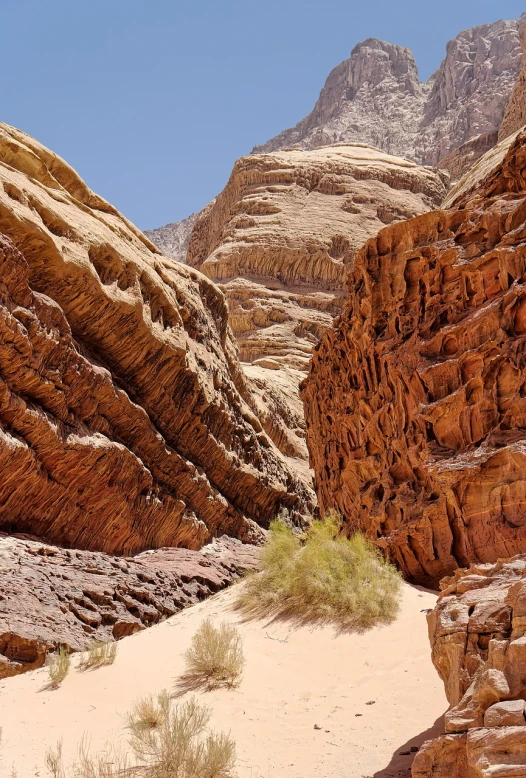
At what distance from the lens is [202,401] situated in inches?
868

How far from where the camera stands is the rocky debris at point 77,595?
12.2 m

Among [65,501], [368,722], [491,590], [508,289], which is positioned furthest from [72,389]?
[491,590]

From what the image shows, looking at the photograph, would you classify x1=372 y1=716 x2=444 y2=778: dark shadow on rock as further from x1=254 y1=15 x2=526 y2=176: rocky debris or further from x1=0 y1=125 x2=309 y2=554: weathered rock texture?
x1=254 y1=15 x2=526 y2=176: rocky debris

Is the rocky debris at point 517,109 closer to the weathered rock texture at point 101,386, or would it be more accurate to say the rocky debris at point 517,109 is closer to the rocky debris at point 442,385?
the weathered rock texture at point 101,386

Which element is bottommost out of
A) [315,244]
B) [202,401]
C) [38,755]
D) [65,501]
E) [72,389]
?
[38,755]

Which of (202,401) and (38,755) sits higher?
(202,401)

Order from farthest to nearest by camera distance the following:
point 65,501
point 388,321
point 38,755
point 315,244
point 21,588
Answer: point 315,244 → point 65,501 → point 388,321 → point 21,588 → point 38,755

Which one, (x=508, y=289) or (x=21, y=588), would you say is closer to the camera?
(x=508, y=289)

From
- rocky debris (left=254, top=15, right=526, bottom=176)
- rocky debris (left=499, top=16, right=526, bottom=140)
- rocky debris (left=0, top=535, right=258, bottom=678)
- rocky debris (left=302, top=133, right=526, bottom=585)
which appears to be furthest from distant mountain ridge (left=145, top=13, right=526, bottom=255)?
rocky debris (left=0, top=535, right=258, bottom=678)

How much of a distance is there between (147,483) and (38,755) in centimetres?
1156

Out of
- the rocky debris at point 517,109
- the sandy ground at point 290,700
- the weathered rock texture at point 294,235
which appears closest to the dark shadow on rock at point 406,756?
the sandy ground at point 290,700

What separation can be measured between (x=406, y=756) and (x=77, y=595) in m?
9.03

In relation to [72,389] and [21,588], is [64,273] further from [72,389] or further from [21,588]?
[21,588]

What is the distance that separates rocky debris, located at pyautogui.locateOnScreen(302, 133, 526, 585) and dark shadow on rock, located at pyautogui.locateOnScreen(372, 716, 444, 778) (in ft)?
12.8
